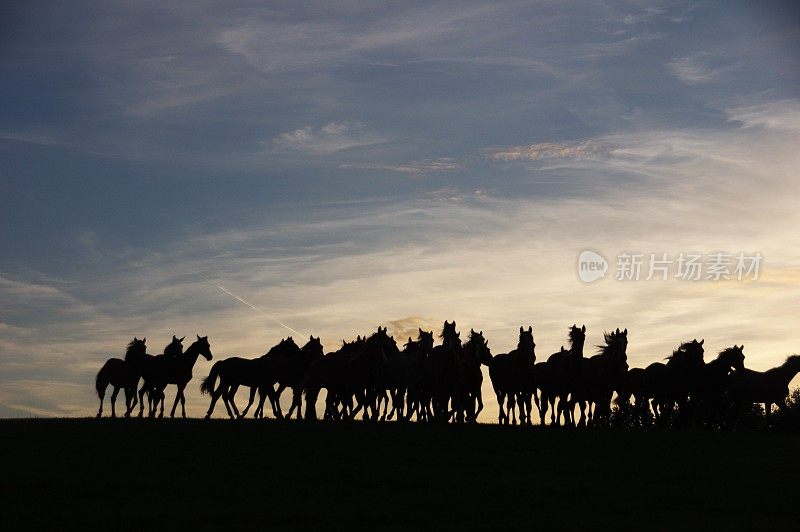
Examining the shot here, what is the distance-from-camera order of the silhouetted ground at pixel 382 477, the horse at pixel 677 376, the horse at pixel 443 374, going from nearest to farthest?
the silhouetted ground at pixel 382 477, the horse at pixel 443 374, the horse at pixel 677 376

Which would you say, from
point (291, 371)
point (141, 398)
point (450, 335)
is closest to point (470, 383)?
point (450, 335)

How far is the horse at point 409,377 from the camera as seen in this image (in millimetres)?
37031

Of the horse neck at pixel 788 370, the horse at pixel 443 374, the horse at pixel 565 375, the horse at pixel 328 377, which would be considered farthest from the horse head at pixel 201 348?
the horse neck at pixel 788 370

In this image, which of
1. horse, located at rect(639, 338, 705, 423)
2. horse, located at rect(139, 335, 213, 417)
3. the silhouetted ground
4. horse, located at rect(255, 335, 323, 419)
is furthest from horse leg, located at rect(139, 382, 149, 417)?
horse, located at rect(639, 338, 705, 423)

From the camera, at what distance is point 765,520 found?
62.9ft

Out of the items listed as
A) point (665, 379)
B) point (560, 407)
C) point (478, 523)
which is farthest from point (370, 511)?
point (665, 379)

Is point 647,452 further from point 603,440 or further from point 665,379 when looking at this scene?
point 665,379

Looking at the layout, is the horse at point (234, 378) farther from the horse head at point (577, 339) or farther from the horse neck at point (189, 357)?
the horse head at point (577, 339)

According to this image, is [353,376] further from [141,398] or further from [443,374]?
[141,398]

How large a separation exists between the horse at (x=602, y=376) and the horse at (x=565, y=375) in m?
0.24

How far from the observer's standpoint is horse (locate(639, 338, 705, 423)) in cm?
4147

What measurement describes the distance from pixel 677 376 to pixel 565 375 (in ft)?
23.0

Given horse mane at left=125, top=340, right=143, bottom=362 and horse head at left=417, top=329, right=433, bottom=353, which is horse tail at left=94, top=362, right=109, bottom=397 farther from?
horse head at left=417, top=329, right=433, bottom=353

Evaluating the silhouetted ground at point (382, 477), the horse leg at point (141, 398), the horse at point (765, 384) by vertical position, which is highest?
the horse at point (765, 384)
